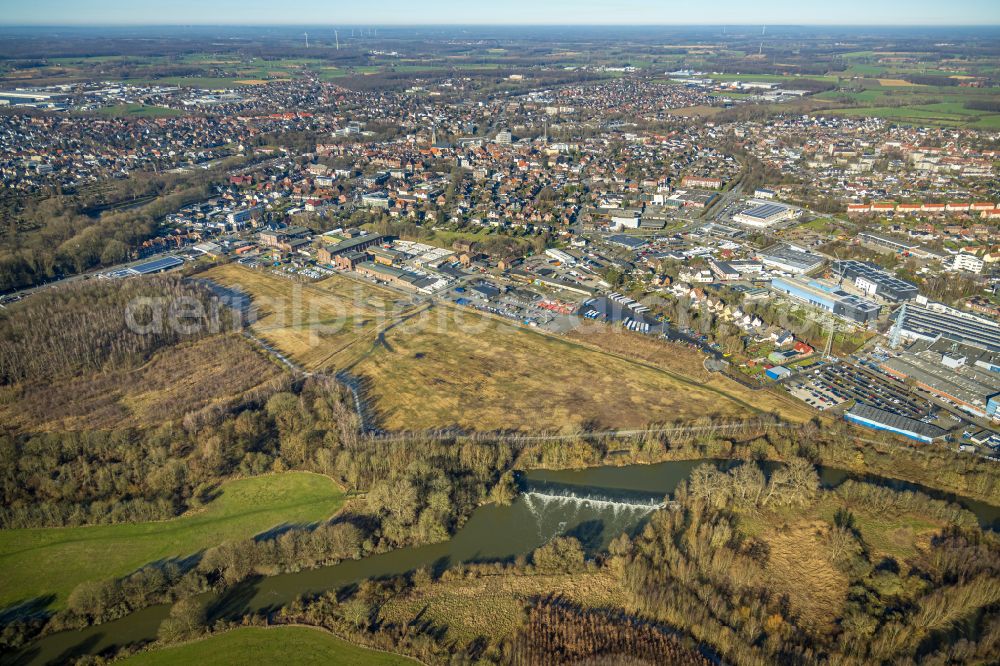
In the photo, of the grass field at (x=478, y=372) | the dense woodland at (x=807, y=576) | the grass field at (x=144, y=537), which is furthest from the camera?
the grass field at (x=478, y=372)

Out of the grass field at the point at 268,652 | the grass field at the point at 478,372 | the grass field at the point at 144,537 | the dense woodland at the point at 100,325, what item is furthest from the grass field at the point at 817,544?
the dense woodland at the point at 100,325

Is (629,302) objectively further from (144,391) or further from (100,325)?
(100,325)

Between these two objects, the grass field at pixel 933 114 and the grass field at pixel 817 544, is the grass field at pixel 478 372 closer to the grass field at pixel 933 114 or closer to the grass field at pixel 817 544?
the grass field at pixel 817 544

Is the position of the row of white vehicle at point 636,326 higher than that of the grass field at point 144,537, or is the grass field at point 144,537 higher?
the row of white vehicle at point 636,326

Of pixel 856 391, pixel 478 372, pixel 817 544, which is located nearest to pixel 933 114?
A: pixel 856 391

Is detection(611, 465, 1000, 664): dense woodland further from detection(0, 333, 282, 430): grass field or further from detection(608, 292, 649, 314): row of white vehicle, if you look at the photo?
detection(0, 333, 282, 430): grass field

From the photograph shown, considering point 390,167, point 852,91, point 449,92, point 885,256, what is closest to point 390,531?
point 885,256

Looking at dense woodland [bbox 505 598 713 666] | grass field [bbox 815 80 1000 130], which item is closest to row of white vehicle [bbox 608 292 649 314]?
dense woodland [bbox 505 598 713 666]
